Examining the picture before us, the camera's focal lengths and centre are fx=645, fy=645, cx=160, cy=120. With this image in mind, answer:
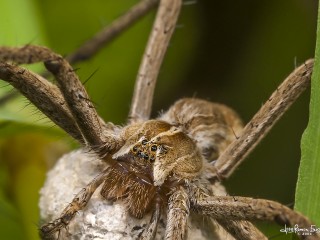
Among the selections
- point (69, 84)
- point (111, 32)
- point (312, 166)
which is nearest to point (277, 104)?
point (312, 166)

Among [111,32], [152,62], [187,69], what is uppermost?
[187,69]

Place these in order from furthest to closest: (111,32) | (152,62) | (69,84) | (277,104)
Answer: (111,32)
(152,62)
(277,104)
(69,84)

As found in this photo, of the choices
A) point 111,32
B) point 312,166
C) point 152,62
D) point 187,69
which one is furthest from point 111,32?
point 312,166

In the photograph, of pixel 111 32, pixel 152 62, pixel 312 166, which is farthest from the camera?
pixel 111 32

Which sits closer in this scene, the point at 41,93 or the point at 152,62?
the point at 41,93

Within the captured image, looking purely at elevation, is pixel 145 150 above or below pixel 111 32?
below

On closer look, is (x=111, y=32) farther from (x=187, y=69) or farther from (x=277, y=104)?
(x=277, y=104)
